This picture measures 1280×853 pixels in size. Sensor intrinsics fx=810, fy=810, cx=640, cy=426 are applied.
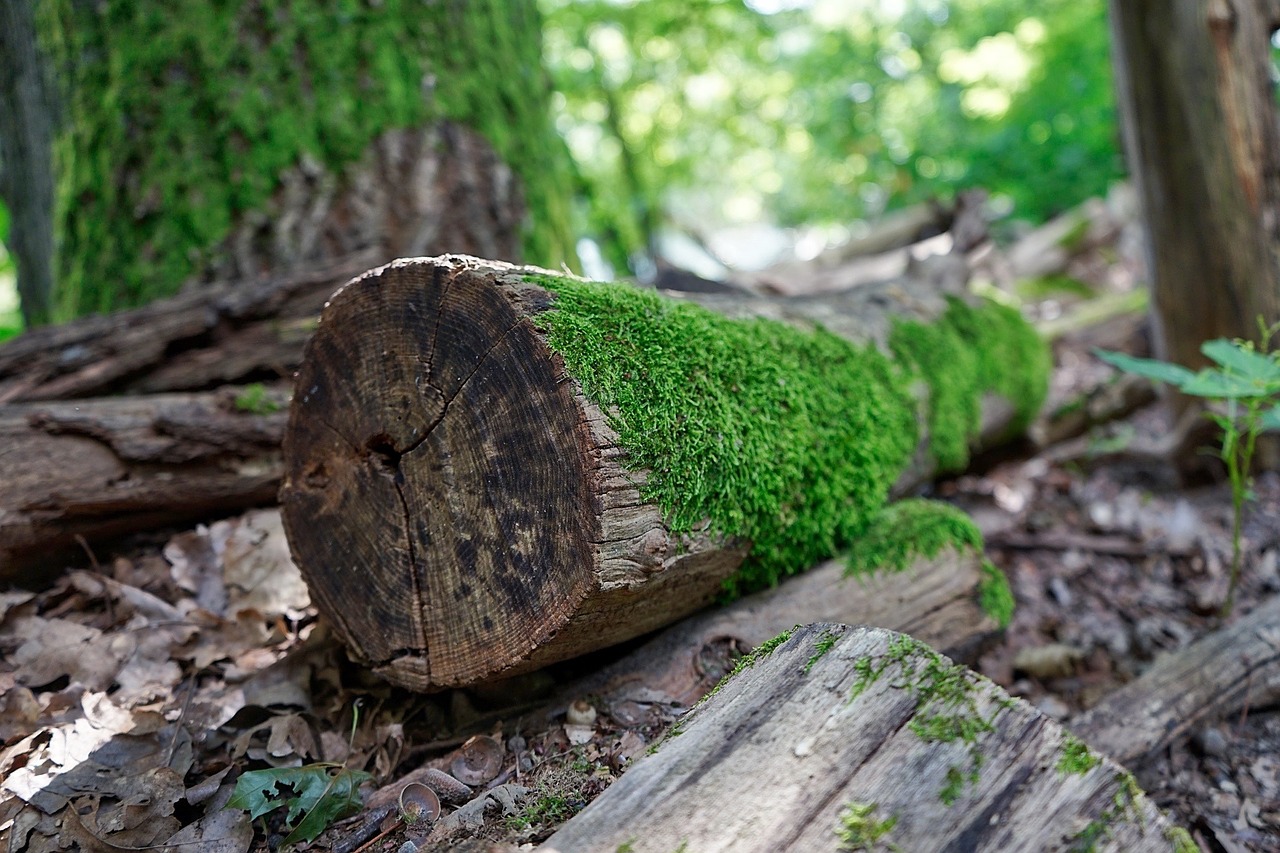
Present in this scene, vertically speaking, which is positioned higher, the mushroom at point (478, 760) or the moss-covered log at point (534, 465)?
the moss-covered log at point (534, 465)

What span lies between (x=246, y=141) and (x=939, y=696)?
12.4 feet

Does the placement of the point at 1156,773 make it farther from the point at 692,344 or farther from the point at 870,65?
the point at 870,65

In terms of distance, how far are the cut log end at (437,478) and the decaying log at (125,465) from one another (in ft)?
2.70

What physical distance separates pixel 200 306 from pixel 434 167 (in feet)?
4.59

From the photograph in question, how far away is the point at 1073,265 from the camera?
980 centimetres

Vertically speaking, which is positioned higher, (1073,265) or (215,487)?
(215,487)

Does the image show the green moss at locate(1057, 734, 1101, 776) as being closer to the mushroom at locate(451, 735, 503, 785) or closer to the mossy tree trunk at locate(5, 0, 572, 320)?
the mushroom at locate(451, 735, 503, 785)

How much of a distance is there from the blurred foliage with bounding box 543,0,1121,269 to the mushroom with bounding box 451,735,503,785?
564 centimetres

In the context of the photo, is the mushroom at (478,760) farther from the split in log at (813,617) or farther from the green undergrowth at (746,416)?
the green undergrowth at (746,416)

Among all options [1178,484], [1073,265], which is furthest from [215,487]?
[1073,265]

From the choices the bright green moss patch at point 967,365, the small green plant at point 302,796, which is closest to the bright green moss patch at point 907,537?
the bright green moss patch at point 967,365

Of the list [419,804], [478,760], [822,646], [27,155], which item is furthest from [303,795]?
[27,155]

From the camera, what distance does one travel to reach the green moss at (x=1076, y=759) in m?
1.38

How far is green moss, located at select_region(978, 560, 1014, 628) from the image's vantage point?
2652mm
